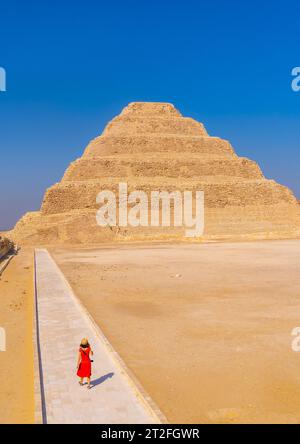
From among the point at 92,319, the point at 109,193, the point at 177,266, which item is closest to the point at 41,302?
the point at 92,319

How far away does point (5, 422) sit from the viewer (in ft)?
17.4

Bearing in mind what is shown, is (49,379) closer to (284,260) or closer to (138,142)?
(284,260)

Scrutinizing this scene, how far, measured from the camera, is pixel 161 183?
53.8 m

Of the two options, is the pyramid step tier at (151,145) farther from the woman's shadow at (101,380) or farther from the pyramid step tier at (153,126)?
the woman's shadow at (101,380)

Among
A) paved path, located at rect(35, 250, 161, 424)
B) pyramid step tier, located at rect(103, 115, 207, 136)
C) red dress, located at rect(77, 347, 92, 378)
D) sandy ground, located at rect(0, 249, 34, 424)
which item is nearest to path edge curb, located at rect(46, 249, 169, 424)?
paved path, located at rect(35, 250, 161, 424)

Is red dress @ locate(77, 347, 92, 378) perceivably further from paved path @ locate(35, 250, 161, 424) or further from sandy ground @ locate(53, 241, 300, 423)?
sandy ground @ locate(53, 241, 300, 423)

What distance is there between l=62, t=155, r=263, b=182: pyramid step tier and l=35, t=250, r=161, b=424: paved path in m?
45.9

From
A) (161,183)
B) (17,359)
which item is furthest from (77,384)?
(161,183)

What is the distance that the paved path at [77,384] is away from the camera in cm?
517

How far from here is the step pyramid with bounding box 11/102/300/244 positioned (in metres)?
46.5

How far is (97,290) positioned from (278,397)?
30.8 feet

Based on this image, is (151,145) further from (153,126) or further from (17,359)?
(17,359)

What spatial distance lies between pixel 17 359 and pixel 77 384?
77.6 inches
